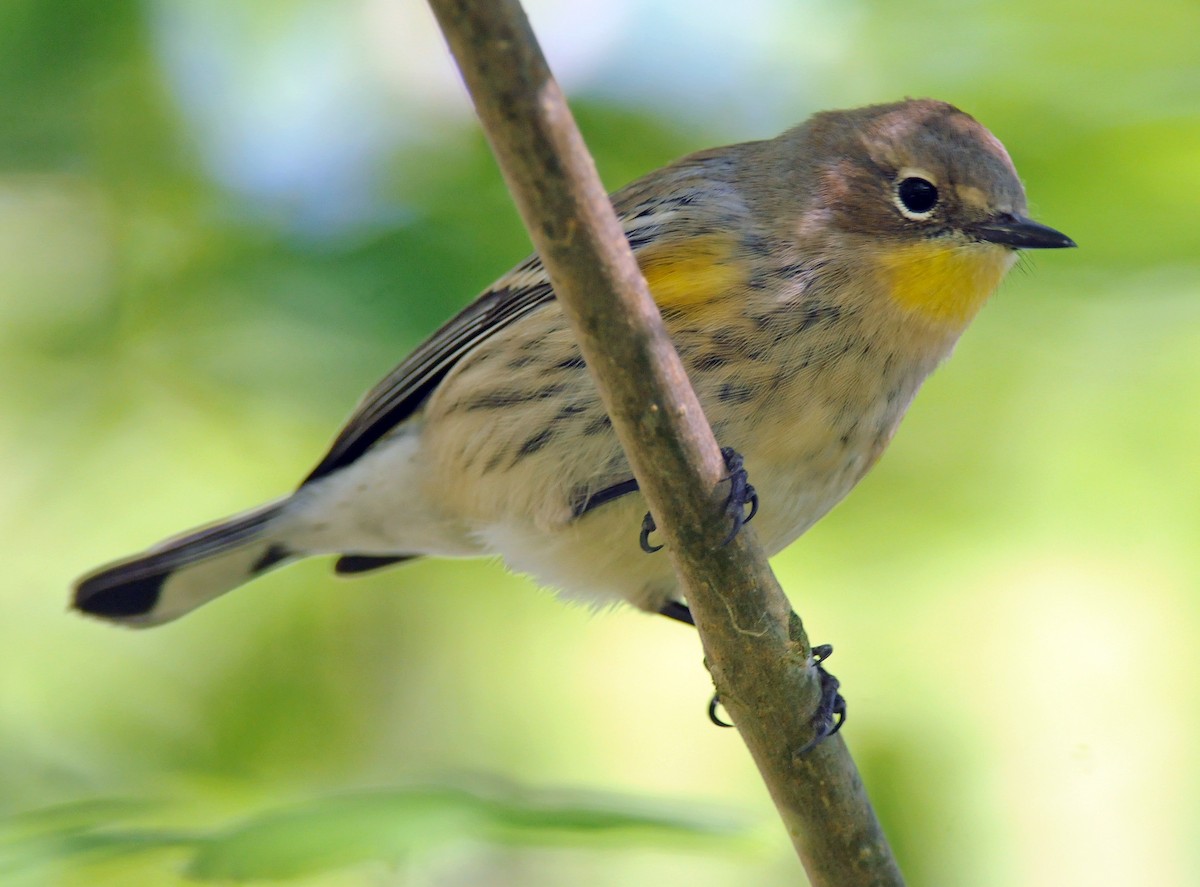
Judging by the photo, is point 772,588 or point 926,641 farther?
point 926,641

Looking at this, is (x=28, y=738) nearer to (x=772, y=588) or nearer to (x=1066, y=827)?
(x=772, y=588)

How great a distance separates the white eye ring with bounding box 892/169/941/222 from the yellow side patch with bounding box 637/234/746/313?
57 cm

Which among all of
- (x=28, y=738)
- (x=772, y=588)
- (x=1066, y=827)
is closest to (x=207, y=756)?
(x=28, y=738)

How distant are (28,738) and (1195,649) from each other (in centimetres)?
357

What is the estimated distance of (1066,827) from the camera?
11.7 feet

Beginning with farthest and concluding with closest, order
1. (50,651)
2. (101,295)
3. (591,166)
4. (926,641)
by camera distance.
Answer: (50,651) → (101,295) → (926,641) → (591,166)

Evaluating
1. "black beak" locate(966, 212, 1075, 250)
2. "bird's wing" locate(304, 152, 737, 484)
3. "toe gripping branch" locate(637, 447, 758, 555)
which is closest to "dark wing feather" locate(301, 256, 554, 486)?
"bird's wing" locate(304, 152, 737, 484)

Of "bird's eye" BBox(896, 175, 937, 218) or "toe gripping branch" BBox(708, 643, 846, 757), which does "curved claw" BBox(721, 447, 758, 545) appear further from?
"bird's eye" BBox(896, 175, 937, 218)

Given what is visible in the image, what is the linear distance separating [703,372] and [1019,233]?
1.06 meters

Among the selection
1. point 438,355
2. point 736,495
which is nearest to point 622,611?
point 438,355

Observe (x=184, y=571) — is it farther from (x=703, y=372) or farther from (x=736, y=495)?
(x=736, y=495)

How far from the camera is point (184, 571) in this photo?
4.55m

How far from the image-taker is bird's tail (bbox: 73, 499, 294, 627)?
443 centimetres

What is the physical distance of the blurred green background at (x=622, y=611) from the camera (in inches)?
141
